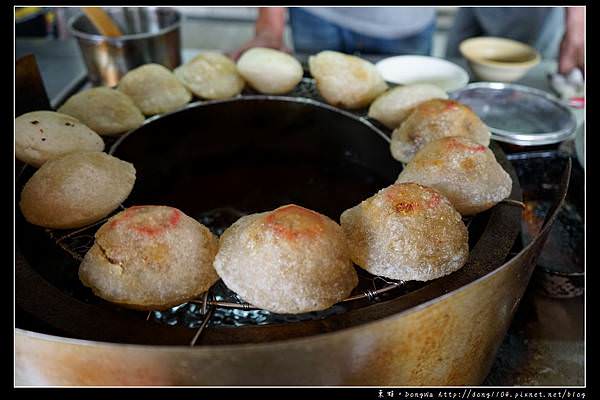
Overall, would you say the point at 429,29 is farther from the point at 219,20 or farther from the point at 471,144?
the point at 219,20

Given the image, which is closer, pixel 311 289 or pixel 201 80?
pixel 311 289

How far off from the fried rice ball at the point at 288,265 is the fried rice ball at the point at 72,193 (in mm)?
537

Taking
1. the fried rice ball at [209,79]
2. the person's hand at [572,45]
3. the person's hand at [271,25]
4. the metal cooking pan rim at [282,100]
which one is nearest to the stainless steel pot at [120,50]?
the person's hand at [271,25]

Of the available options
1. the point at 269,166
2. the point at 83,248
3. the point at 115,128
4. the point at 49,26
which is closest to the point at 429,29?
the point at 269,166

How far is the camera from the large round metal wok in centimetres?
122

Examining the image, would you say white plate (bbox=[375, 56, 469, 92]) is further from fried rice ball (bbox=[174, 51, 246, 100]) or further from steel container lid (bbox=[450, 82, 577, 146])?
fried rice ball (bbox=[174, 51, 246, 100])

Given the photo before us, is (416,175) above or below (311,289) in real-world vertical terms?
above

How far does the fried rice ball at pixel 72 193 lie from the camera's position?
1.66 metres

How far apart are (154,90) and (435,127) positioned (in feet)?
4.41

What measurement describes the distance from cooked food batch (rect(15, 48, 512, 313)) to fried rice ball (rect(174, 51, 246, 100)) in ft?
1.14

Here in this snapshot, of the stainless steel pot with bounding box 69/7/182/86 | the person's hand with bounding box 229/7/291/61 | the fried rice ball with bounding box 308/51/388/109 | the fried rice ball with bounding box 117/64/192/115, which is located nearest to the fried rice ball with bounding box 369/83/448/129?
the fried rice ball with bounding box 308/51/388/109

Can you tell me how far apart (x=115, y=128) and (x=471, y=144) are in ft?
4.98

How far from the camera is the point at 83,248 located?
1656mm
